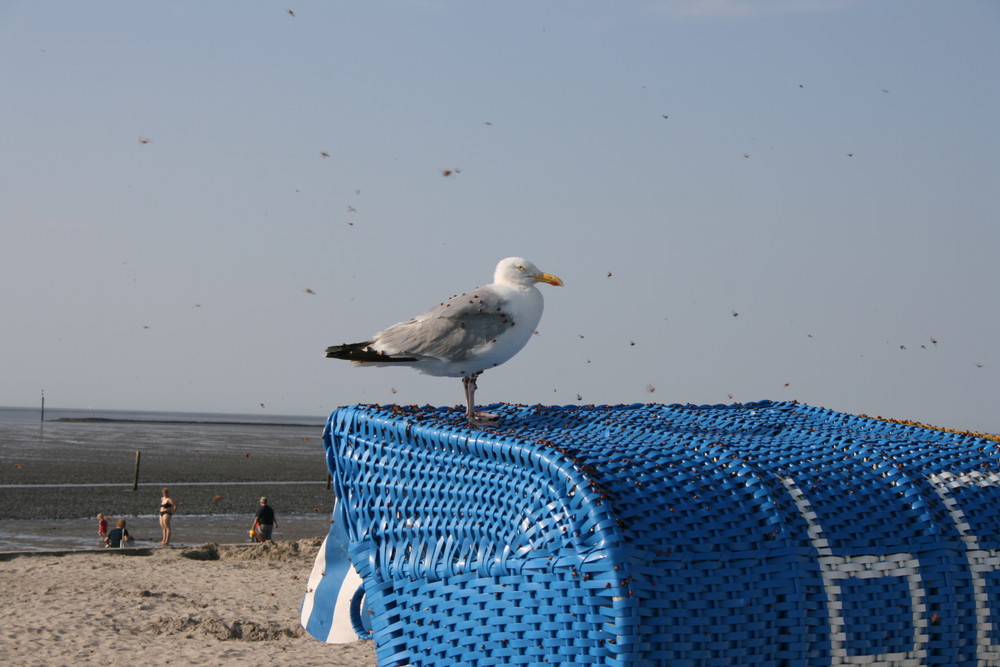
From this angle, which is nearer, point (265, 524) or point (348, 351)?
point (348, 351)

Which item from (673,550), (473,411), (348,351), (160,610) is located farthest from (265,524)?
(673,550)

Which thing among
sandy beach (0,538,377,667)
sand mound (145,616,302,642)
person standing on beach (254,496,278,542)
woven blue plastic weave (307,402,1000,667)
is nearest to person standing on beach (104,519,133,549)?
sandy beach (0,538,377,667)

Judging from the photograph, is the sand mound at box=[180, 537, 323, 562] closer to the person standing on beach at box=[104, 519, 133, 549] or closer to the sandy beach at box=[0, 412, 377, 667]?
the sandy beach at box=[0, 412, 377, 667]

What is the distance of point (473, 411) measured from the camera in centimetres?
659

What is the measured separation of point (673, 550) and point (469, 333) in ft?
9.46

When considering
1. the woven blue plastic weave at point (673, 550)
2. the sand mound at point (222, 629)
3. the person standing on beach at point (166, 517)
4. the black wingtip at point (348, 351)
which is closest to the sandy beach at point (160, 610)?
the sand mound at point (222, 629)

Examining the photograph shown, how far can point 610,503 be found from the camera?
4.32m

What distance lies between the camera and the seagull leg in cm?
623

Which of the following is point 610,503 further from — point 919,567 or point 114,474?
point 114,474

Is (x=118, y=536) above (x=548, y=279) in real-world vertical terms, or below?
below

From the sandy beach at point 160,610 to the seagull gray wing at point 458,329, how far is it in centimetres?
470

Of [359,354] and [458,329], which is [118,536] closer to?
[359,354]

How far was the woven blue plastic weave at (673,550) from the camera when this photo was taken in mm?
4254

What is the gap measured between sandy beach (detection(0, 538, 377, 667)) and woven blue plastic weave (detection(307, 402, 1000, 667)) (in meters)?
5.40
